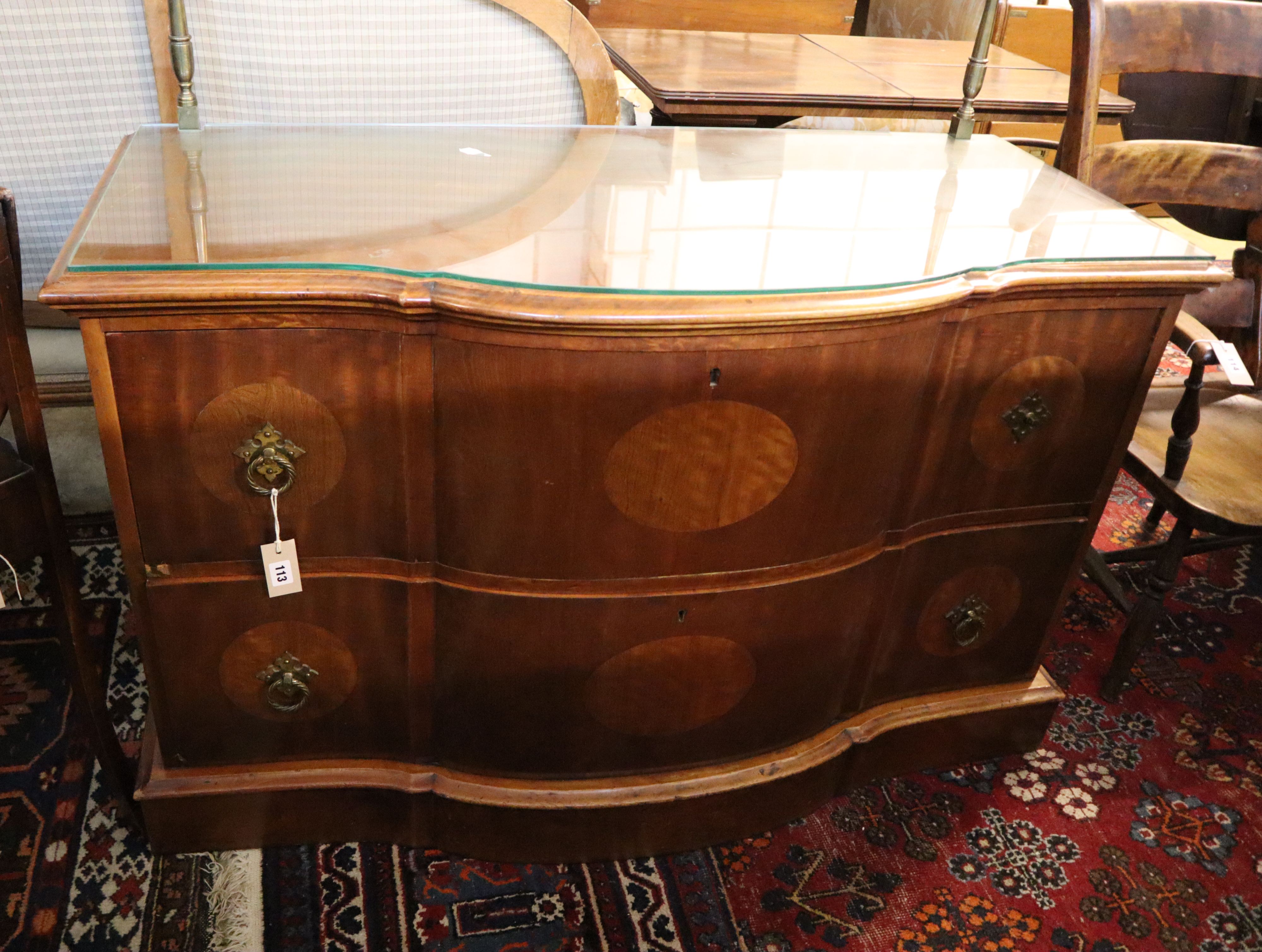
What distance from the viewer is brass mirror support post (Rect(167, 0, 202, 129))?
4.36 feet

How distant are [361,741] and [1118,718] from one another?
1.43m

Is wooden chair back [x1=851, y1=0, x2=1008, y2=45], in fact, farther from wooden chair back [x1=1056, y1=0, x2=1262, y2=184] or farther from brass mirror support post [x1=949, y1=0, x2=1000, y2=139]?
brass mirror support post [x1=949, y1=0, x2=1000, y2=139]

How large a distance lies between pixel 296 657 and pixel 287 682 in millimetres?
37

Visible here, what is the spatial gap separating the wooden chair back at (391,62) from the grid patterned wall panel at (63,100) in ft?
0.16

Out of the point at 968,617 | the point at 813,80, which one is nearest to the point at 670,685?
the point at 968,617

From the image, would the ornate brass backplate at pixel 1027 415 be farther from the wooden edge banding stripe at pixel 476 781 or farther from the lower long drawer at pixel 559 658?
Result: the wooden edge banding stripe at pixel 476 781

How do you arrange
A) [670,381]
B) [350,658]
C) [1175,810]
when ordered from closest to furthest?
[670,381]
[350,658]
[1175,810]

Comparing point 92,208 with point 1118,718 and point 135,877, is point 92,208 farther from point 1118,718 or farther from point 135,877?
point 1118,718

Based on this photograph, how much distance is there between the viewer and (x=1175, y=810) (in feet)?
5.98

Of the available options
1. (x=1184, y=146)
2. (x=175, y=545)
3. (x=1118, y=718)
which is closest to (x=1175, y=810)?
(x=1118, y=718)

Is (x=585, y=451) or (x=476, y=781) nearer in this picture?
(x=585, y=451)

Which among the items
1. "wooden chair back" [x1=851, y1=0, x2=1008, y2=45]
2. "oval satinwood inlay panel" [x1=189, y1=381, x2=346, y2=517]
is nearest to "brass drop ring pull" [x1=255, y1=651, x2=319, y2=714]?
"oval satinwood inlay panel" [x1=189, y1=381, x2=346, y2=517]

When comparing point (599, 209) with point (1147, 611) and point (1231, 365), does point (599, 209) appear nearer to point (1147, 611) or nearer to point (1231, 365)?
point (1231, 365)

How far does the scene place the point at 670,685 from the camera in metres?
1.48
